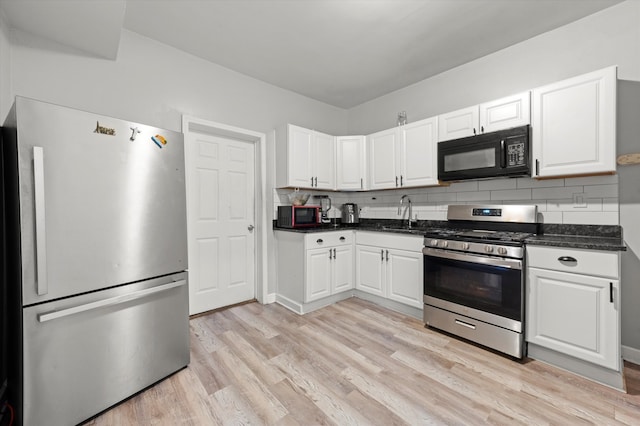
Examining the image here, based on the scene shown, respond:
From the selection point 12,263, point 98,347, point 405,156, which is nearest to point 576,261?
point 405,156

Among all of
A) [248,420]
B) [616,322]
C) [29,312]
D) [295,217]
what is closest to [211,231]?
[295,217]

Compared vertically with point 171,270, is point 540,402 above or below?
below

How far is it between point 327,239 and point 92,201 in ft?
7.24

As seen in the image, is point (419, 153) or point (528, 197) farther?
point (419, 153)

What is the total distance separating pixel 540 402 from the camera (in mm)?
1641

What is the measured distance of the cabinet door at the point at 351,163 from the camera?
368 centimetres

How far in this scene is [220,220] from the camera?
3.15m

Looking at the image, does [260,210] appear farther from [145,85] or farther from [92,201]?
[92,201]

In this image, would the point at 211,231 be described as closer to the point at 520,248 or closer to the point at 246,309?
the point at 246,309

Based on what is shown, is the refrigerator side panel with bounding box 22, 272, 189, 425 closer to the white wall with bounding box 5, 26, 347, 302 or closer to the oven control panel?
the white wall with bounding box 5, 26, 347, 302

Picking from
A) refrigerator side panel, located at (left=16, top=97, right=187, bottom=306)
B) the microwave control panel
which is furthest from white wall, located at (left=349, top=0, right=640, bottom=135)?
refrigerator side panel, located at (left=16, top=97, right=187, bottom=306)

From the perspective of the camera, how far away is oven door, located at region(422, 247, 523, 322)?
2.08 meters

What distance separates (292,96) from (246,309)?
286 centimetres

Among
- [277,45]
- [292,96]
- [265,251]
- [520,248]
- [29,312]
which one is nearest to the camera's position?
[29,312]
